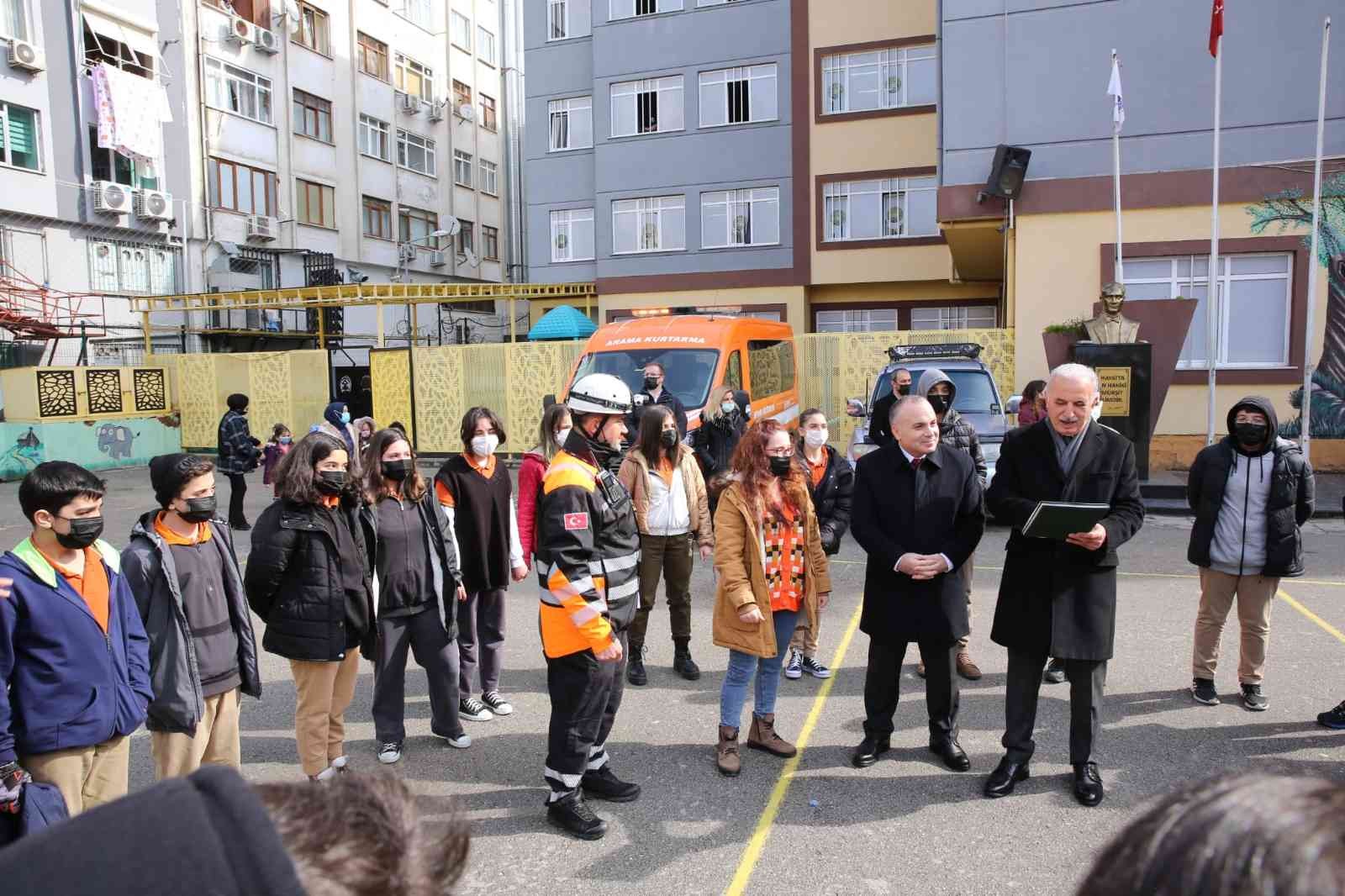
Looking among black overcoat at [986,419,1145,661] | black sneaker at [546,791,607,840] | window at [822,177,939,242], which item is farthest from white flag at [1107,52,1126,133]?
black sneaker at [546,791,607,840]

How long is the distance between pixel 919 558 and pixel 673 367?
873 centimetres

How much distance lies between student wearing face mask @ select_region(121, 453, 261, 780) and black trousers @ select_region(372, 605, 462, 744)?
87 cm

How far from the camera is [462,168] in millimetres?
40469

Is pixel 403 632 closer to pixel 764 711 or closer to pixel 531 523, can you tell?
pixel 531 523

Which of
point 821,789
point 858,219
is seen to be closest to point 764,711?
point 821,789

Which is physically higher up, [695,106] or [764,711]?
[695,106]

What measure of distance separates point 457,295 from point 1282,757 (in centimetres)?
2025

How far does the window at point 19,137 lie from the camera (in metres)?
23.2

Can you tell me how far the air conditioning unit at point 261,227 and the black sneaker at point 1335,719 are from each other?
30.5 metres

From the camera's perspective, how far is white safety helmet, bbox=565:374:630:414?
439 cm

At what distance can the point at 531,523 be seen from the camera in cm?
611

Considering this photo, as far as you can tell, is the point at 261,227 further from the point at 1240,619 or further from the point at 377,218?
the point at 1240,619

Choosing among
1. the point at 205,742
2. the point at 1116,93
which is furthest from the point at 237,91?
the point at 205,742

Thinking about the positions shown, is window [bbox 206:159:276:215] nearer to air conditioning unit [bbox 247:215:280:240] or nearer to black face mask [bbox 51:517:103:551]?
air conditioning unit [bbox 247:215:280:240]
